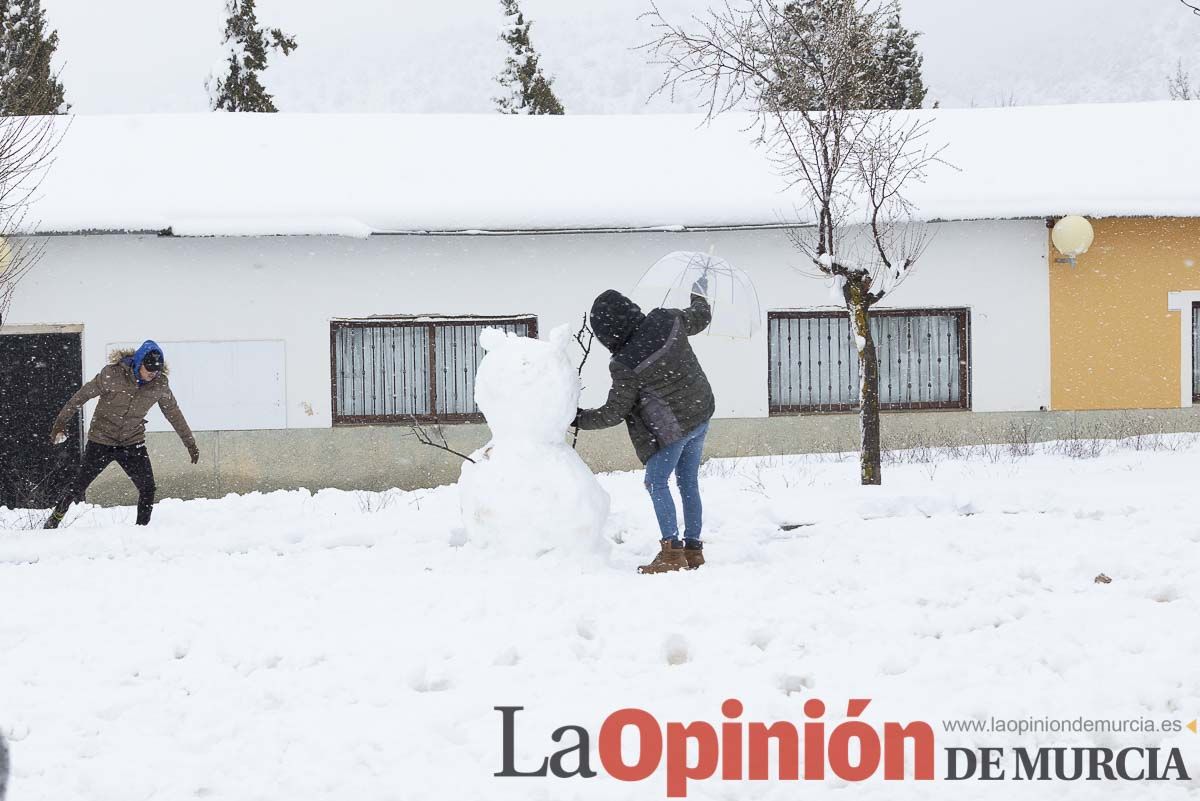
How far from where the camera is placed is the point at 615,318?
218 inches

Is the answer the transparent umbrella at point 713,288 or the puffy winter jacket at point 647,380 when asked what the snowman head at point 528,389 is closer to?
the puffy winter jacket at point 647,380

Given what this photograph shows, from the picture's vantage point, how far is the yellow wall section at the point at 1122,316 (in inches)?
Result: 449

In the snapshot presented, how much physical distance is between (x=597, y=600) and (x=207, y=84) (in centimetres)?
2370

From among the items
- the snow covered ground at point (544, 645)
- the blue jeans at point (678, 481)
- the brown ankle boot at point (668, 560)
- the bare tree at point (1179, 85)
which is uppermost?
the bare tree at point (1179, 85)

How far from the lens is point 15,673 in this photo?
416cm

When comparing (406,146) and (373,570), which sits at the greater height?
(406,146)

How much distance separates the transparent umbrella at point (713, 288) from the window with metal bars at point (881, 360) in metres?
5.42

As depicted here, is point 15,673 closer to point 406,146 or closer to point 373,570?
point 373,570

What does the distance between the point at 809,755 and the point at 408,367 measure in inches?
345

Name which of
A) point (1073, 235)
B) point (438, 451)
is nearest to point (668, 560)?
point (438, 451)

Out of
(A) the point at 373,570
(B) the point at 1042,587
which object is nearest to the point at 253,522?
(A) the point at 373,570

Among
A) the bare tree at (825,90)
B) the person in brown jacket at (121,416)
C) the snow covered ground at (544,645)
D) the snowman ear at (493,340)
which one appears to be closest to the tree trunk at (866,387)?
the bare tree at (825,90)

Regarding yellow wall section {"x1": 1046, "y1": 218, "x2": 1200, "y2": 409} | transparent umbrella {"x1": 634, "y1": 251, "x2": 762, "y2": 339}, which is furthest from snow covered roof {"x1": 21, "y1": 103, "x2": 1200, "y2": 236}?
transparent umbrella {"x1": 634, "y1": 251, "x2": 762, "y2": 339}

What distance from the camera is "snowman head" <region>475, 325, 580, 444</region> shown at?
18.9 feet
